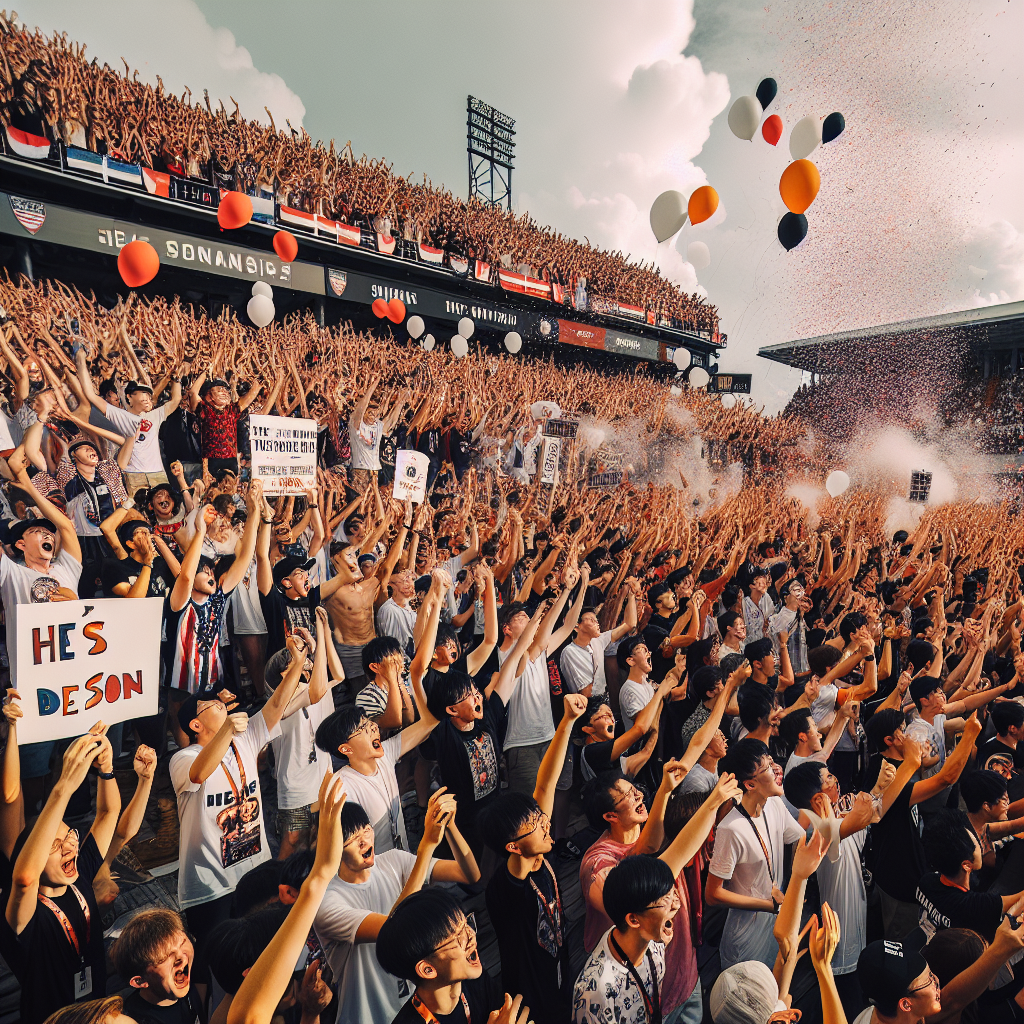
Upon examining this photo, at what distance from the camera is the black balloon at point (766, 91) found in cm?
929

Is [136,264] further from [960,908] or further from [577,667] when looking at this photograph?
[960,908]

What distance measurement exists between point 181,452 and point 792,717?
6.41m

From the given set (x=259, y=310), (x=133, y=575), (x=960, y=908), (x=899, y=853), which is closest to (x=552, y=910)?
(x=960, y=908)

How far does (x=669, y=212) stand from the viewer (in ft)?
29.6

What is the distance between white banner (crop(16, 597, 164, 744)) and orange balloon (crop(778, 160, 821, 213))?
26.6ft

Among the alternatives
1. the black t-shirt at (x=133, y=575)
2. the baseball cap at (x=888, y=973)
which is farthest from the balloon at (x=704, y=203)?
the baseball cap at (x=888, y=973)

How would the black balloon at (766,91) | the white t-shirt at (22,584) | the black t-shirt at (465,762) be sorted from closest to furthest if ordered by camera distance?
the black t-shirt at (465,762) < the white t-shirt at (22,584) < the black balloon at (766,91)

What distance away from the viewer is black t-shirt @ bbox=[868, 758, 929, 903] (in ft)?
10.3

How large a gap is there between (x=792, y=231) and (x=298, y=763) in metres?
8.63

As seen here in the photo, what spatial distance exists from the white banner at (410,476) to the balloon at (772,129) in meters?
6.72

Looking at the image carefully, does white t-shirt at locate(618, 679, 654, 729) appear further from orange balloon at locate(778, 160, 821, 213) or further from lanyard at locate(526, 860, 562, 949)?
orange balloon at locate(778, 160, 821, 213)

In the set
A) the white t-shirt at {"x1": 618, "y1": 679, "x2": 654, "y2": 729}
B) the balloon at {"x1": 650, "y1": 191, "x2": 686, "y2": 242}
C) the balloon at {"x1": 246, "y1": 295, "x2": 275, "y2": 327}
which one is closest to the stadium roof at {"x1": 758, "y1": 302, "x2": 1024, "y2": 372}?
the balloon at {"x1": 650, "y1": 191, "x2": 686, "y2": 242}

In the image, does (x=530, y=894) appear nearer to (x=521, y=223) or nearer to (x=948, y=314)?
(x=521, y=223)

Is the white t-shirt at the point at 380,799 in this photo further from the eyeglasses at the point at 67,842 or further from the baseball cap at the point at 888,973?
the baseball cap at the point at 888,973
